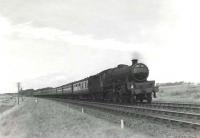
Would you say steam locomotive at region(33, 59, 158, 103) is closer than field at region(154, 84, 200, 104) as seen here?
Yes

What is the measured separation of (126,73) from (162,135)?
1543cm

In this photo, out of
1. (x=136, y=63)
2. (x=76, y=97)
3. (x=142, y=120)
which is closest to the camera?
(x=142, y=120)

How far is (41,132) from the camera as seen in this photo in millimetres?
18328

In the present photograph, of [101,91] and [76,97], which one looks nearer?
[101,91]

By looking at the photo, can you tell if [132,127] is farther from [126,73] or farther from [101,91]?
[101,91]

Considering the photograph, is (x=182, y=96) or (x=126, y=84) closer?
(x=126, y=84)

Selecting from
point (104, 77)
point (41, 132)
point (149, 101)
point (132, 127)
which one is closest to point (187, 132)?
point (132, 127)

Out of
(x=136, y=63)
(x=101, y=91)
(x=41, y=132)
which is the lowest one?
(x=41, y=132)

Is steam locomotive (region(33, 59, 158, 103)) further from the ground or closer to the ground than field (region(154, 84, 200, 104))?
further from the ground

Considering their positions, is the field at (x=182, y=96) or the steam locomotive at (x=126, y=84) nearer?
the steam locomotive at (x=126, y=84)

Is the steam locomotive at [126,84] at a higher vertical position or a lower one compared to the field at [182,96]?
higher

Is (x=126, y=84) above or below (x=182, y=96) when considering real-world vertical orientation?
above

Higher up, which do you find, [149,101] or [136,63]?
[136,63]

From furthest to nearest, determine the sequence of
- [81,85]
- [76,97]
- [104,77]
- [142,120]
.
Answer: [76,97], [81,85], [104,77], [142,120]
